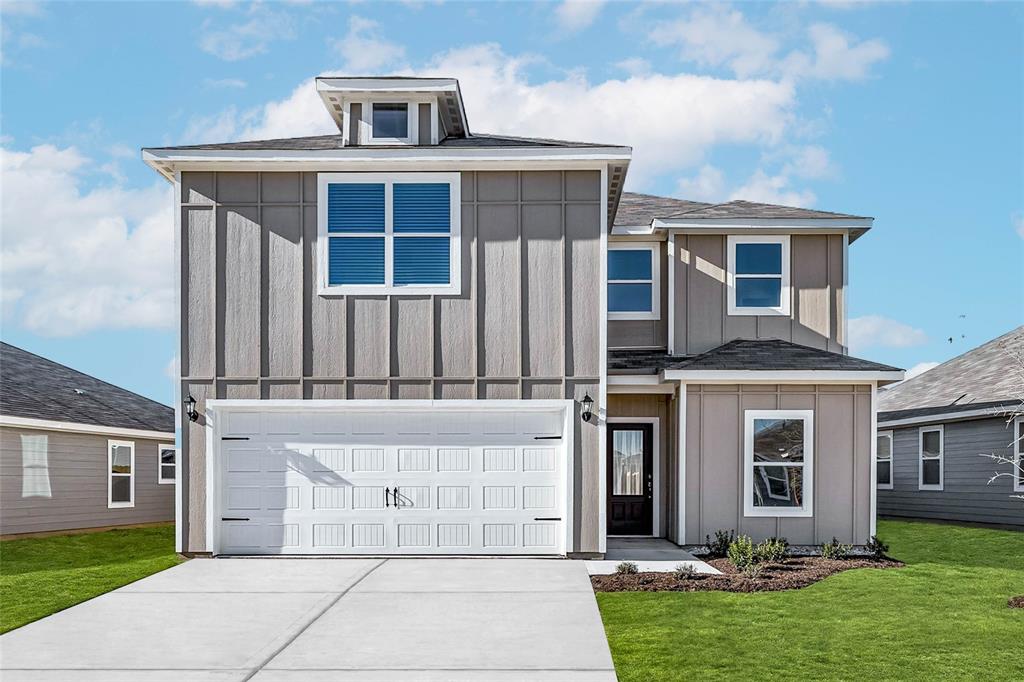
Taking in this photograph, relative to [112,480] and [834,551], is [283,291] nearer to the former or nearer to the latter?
[112,480]

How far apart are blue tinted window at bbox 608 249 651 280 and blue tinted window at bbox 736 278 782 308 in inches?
68.2

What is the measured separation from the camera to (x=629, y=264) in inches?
726

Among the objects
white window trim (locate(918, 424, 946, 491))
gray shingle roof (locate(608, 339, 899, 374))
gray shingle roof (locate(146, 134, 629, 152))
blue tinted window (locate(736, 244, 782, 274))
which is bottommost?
white window trim (locate(918, 424, 946, 491))

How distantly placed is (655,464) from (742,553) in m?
3.49

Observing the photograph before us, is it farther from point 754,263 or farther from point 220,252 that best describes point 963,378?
point 220,252

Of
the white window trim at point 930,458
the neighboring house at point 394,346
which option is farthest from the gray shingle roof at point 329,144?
the white window trim at point 930,458

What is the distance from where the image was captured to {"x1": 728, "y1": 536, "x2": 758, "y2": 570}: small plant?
1342 centimetres

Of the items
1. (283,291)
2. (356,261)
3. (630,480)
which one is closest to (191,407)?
(283,291)

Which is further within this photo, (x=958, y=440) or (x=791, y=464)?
(x=958, y=440)

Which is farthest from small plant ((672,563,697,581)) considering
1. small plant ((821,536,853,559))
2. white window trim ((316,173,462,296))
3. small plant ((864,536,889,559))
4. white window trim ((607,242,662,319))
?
white window trim ((607,242,662,319))

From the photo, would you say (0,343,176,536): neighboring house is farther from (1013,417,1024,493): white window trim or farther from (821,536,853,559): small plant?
(1013,417,1024,493): white window trim

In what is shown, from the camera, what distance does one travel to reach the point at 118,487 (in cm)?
2078

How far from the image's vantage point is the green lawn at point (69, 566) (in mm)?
11172

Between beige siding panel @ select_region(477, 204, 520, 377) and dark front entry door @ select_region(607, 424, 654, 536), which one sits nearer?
beige siding panel @ select_region(477, 204, 520, 377)
